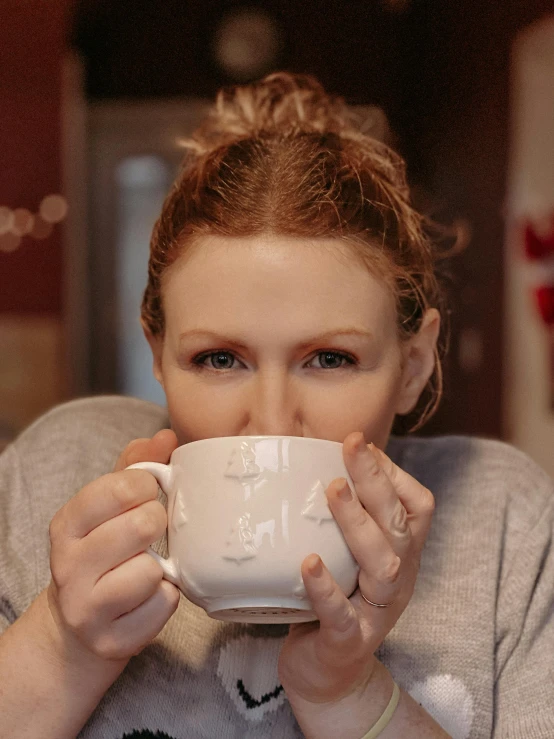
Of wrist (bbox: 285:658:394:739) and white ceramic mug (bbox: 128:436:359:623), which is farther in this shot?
wrist (bbox: 285:658:394:739)

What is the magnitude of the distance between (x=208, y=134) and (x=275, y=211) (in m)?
0.41

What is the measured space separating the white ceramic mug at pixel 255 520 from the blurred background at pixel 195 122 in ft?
7.97

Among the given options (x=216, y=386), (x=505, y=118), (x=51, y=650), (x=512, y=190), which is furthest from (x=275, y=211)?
(x=505, y=118)

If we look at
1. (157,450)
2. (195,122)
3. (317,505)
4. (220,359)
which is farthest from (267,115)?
(195,122)

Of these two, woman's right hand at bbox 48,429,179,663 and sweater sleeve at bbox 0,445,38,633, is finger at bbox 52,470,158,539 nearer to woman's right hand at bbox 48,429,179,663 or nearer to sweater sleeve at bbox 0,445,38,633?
woman's right hand at bbox 48,429,179,663

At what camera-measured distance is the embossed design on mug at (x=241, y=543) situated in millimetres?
641

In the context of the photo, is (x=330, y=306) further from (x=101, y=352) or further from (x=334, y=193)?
(x=101, y=352)

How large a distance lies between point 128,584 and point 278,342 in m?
0.26

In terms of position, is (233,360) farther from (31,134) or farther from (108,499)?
(31,134)

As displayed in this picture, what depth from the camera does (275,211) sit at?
901 mm

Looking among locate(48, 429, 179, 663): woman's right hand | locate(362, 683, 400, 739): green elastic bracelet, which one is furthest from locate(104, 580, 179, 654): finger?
locate(362, 683, 400, 739): green elastic bracelet

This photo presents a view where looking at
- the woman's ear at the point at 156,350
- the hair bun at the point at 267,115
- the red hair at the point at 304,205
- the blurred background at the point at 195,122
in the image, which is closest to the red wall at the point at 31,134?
the blurred background at the point at 195,122

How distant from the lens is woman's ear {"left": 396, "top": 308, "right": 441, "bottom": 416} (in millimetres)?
1032

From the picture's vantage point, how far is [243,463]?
2.13 ft
